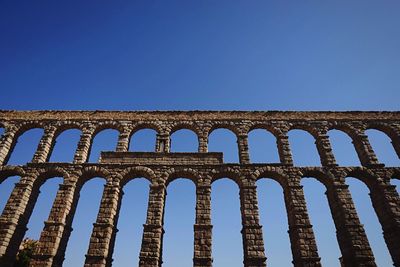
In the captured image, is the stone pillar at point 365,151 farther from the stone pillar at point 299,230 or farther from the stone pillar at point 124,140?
the stone pillar at point 124,140

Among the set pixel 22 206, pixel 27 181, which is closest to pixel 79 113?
pixel 27 181

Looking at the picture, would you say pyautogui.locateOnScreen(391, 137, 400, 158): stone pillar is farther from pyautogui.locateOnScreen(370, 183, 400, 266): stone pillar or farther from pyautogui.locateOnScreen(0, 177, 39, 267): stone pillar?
pyautogui.locateOnScreen(0, 177, 39, 267): stone pillar

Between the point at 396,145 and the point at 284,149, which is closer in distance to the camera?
the point at 284,149

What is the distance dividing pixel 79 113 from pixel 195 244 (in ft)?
34.1

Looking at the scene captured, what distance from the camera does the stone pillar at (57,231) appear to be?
12867 mm

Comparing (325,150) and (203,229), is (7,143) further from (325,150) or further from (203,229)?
(325,150)

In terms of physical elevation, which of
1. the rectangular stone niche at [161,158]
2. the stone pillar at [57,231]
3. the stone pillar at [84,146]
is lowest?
the stone pillar at [57,231]

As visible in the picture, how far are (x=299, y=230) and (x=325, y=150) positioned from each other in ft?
16.5

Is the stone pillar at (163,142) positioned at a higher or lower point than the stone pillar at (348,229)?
higher

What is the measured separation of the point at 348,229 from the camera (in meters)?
13.5

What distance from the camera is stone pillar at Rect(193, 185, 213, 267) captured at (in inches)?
503

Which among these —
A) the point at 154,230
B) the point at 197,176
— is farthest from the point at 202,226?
the point at 197,176

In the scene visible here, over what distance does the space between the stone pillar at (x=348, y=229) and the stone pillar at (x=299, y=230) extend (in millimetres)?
1616

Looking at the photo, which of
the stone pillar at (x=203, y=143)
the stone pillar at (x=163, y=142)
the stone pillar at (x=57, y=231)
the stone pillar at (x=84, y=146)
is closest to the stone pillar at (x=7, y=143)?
the stone pillar at (x=84, y=146)
